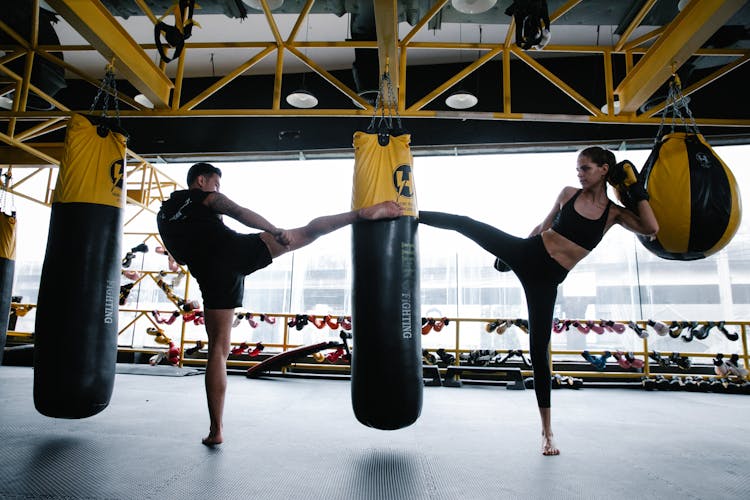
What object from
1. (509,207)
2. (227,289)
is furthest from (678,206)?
(509,207)

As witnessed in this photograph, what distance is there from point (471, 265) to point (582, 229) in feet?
15.0

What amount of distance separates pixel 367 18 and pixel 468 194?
365cm

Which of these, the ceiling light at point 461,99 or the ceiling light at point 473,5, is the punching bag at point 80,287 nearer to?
the ceiling light at point 473,5

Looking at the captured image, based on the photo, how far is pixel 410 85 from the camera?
22.7 ft

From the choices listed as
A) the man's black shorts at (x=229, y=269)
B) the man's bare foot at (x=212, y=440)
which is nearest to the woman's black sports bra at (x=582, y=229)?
the man's black shorts at (x=229, y=269)

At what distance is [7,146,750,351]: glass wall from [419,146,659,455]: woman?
10.9ft

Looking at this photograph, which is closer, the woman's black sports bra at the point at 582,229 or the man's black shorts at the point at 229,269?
the man's black shorts at the point at 229,269

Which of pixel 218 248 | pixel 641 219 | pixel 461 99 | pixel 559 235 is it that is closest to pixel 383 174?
pixel 218 248

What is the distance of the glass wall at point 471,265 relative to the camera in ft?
20.8

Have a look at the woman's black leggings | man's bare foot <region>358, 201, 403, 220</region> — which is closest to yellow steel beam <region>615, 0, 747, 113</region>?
the woman's black leggings

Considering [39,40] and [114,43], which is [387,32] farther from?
[39,40]

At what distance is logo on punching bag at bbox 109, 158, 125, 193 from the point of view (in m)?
2.38

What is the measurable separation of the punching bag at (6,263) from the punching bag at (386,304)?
3833 mm

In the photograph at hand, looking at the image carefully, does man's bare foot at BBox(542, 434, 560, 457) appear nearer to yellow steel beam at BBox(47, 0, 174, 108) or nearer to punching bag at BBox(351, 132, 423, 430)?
punching bag at BBox(351, 132, 423, 430)
